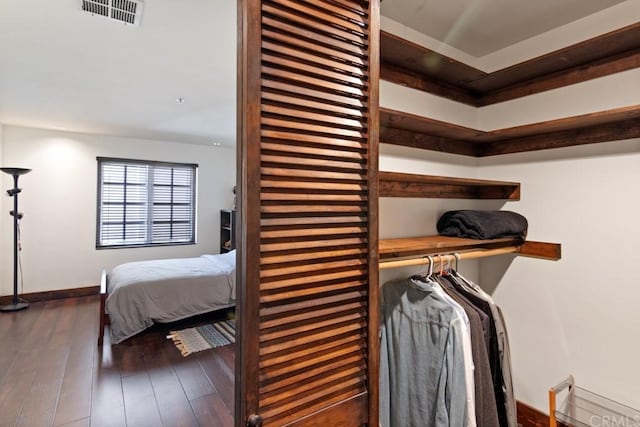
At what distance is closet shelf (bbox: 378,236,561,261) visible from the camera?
136 centimetres

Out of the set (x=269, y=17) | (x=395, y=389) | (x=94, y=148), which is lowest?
(x=395, y=389)

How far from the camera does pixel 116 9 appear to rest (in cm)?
175

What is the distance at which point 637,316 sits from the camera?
5.03 ft

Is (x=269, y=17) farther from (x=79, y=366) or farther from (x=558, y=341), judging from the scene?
(x=79, y=366)

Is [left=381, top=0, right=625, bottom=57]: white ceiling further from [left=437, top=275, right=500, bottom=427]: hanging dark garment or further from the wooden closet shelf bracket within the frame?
[left=437, top=275, right=500, bottom=427]: hanging dark garment

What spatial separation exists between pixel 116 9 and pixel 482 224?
7.26 feet

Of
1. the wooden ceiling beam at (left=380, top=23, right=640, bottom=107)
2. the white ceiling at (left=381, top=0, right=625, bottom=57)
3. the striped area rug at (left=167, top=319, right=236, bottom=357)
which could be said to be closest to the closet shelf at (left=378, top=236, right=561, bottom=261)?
the wooden ceiling beam at (left=380, top=23, right=640, bottom=107)

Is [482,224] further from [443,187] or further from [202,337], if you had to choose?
[202,337]

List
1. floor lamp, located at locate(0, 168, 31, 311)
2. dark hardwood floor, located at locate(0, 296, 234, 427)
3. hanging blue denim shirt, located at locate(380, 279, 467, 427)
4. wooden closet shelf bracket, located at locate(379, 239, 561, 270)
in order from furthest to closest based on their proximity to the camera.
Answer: floor lamp, located at locate(0, 168, 31, 311), dark hardwood floor, located at locate(0, 296, 234, 427), wooden closet shelf bracket, located at locate(379, 239, 561, 270), hanging blue denim shirt, located at locate(380, 279, 467, 427)

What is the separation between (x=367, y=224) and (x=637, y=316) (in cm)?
146

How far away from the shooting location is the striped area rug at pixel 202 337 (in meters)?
3.26

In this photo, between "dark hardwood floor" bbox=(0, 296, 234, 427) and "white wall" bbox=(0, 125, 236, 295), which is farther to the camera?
"white wall" bbox=(0, 125, 236, 295)

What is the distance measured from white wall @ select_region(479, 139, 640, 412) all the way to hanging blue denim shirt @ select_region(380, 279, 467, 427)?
0.88m

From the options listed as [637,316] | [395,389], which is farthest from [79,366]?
[637,316]
